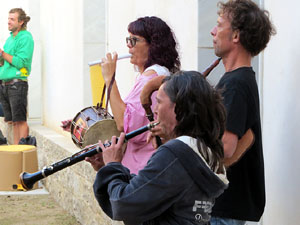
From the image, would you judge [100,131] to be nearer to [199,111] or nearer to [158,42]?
[158,42]

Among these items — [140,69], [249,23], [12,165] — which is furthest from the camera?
[12,165]

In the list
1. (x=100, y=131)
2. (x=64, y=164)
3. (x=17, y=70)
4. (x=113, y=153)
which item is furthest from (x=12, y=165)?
(x=113, y=153)

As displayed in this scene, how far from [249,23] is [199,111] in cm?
57

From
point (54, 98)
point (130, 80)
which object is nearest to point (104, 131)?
point (130, 80)

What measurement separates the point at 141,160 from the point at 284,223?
0.77m

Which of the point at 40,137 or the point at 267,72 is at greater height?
the point at 267,72

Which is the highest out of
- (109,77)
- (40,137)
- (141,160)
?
(109,77)

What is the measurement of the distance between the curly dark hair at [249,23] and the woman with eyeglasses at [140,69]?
0.77 meters

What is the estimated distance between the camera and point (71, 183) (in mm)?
6051

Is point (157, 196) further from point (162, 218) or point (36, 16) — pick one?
point (36, 16)

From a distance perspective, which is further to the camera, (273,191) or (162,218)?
(273,191)

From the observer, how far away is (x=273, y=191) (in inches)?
127

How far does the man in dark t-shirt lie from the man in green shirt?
6188mm

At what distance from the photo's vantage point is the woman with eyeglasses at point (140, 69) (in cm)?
318
